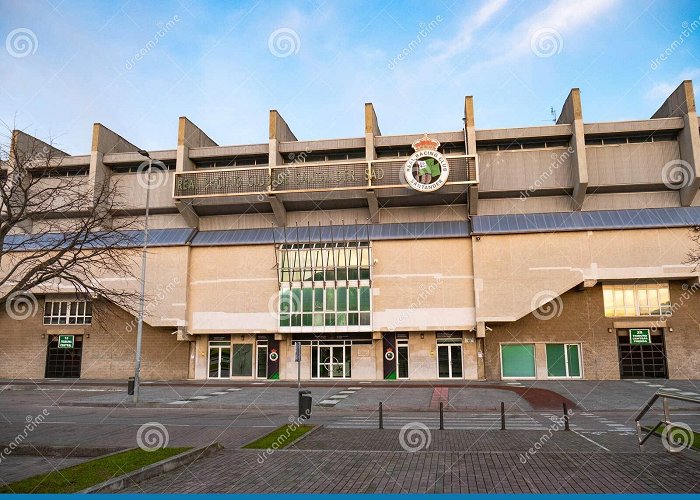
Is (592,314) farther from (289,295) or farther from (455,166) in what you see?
(289,295)

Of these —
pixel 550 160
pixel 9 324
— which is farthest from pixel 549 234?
pixel 9 324

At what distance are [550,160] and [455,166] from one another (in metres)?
6.30

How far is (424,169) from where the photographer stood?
33406mm

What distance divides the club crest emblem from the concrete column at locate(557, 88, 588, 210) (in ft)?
25.9

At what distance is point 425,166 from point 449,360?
495 inches

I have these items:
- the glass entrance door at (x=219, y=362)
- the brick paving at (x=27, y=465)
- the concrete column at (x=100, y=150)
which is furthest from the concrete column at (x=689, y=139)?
the concrete column at (x=100, y=150)

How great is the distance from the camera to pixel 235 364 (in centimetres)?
3619

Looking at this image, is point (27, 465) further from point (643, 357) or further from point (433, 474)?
point (643, 357)

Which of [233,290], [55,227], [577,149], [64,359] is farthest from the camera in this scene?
[64,359]

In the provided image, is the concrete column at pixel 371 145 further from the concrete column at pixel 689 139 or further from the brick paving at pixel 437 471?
the brick paving at pixel 437 471

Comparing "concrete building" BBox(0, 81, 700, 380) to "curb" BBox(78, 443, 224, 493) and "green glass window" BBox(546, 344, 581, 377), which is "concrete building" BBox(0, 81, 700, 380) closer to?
"green glass window" BBox(546, 344, 581, 377)

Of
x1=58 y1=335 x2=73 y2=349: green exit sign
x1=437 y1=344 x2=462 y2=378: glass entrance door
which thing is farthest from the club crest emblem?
x1=58 y1=335 x2=73 y2=349: green exit sign

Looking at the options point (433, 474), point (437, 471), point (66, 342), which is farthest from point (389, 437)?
point (66, 342)

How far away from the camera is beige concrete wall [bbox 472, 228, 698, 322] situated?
102ft
